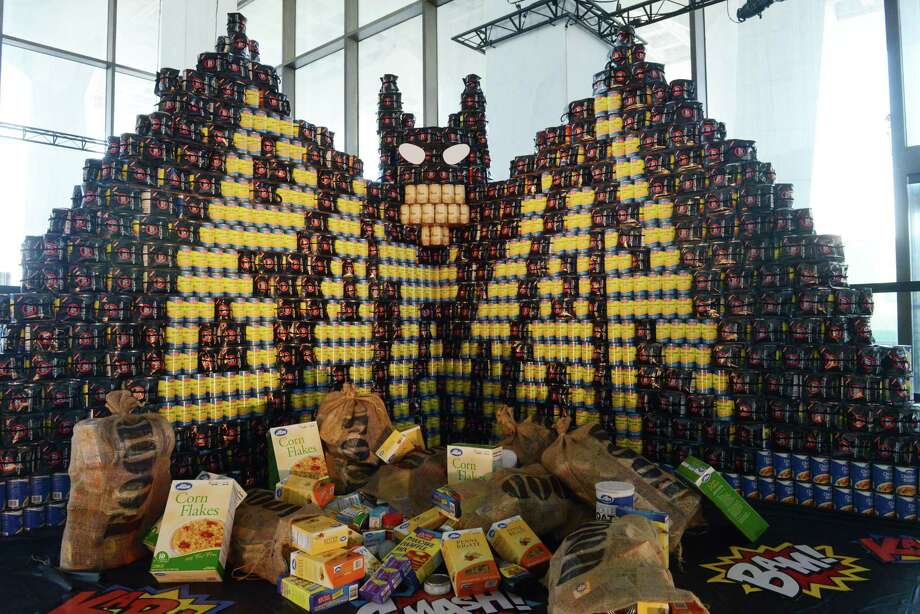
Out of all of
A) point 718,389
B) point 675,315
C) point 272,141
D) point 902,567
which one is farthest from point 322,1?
point 902,567

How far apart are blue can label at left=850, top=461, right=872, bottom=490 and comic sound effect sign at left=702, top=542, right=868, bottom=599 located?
0.77 m

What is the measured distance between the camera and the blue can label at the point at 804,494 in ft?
14.9

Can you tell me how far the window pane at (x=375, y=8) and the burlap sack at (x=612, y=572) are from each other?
10.3m

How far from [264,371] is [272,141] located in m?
2.27

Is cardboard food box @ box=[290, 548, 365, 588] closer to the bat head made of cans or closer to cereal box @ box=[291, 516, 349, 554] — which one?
cereal box @ box=[291, 516, 349, 554]

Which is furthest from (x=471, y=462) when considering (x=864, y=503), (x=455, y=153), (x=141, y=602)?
(x=455, y=153)

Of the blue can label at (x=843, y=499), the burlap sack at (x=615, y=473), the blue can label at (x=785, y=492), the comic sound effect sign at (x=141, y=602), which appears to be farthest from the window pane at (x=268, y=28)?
the blue can label at (x=843, y=499)

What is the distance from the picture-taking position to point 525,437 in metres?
5.22

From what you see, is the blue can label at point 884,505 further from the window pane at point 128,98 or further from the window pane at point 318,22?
the window pane at point 128,98

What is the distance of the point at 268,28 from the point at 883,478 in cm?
1363

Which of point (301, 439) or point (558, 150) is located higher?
point (558, 150)

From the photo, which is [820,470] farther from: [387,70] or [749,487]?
[387,70]

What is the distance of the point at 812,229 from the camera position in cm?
487

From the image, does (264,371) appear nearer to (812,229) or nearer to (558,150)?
(558,150)
